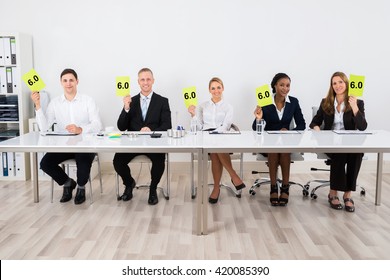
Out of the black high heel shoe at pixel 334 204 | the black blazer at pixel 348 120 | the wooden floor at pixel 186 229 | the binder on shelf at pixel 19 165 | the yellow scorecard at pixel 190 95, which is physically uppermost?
the yellow scorecard at pixel 190 95

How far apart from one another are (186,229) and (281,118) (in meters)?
1.48

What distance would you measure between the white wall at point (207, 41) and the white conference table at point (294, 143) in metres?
1.46

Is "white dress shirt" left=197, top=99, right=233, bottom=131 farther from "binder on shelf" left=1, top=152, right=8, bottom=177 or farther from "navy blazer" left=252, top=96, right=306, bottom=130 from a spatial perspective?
"binder on shelf" left=1, top=152, right=8, bottom=177

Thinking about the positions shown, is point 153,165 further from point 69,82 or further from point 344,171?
point 344,171

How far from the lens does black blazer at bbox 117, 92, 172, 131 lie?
4.35 meters

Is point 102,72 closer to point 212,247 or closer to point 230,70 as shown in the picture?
point 230,70

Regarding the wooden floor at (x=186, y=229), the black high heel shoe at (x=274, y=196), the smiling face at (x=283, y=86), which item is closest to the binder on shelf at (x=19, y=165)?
the wooden floor at (x=186, y=229)

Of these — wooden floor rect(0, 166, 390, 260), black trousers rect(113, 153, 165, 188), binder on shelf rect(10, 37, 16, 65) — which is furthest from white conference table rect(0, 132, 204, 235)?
binder on shelf rect(10, 37, 16, 65)

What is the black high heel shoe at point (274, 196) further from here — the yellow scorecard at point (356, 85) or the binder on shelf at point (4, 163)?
the binder on shelf at point (4, 163)

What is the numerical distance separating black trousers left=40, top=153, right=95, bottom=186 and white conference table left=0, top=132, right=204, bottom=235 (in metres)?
0.52

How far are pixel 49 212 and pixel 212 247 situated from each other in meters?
1.54

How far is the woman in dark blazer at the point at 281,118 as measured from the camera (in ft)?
13.6
